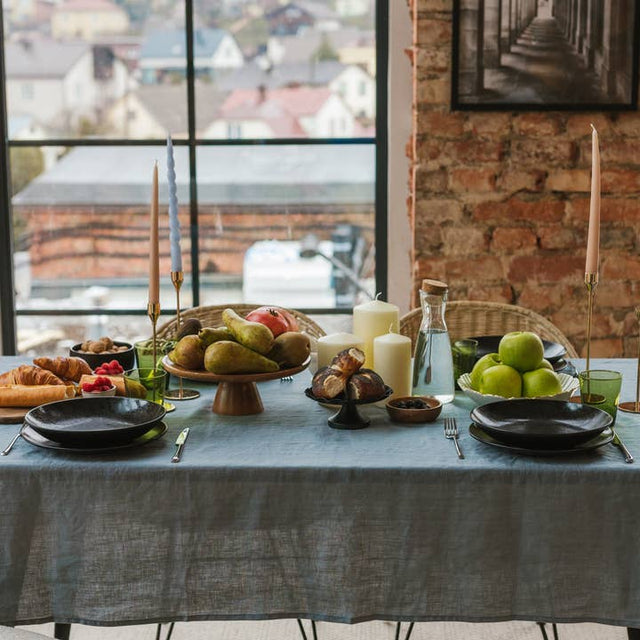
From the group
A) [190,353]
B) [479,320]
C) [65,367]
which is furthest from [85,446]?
[479,320]

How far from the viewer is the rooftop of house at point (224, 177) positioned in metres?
3.29

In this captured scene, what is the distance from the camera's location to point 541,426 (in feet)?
5.08

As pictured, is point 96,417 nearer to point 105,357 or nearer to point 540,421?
point 105,357

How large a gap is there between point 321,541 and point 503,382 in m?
0.49

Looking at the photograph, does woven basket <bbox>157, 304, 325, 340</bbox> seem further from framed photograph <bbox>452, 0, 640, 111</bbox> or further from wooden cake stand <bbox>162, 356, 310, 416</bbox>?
framed photograph <bbox>452, 0, 640, 111</bbox>

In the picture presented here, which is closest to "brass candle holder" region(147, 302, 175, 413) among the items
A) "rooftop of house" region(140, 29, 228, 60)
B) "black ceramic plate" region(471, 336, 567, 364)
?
"black ceramic plate" region(471, 336, 567, 364)

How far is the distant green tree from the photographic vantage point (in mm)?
3244

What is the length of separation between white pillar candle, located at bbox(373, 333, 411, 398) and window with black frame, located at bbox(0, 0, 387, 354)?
61.9 inches

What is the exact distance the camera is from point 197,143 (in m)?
3.26

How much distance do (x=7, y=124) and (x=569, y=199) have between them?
6.33ft

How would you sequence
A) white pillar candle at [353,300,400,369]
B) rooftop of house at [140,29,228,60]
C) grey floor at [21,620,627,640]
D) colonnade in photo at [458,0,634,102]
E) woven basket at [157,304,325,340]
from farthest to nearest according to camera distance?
1. rooftop of house at [140,29,228,60]
2. colonnade in photo at [458,0,634,102]
3. woven basket at [157,304,325,340]
4. grey floor at [21,620,627,640]
5. white pillar candle at [353,300,400,369]

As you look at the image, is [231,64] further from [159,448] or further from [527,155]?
[159,448]

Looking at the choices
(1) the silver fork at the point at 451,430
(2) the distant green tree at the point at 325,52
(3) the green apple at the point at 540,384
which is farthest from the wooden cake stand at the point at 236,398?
(2) the distant green tree at the point at 325,52

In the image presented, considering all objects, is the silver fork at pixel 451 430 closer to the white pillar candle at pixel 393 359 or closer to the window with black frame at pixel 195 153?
the white pillar candle at pixel 393 359
